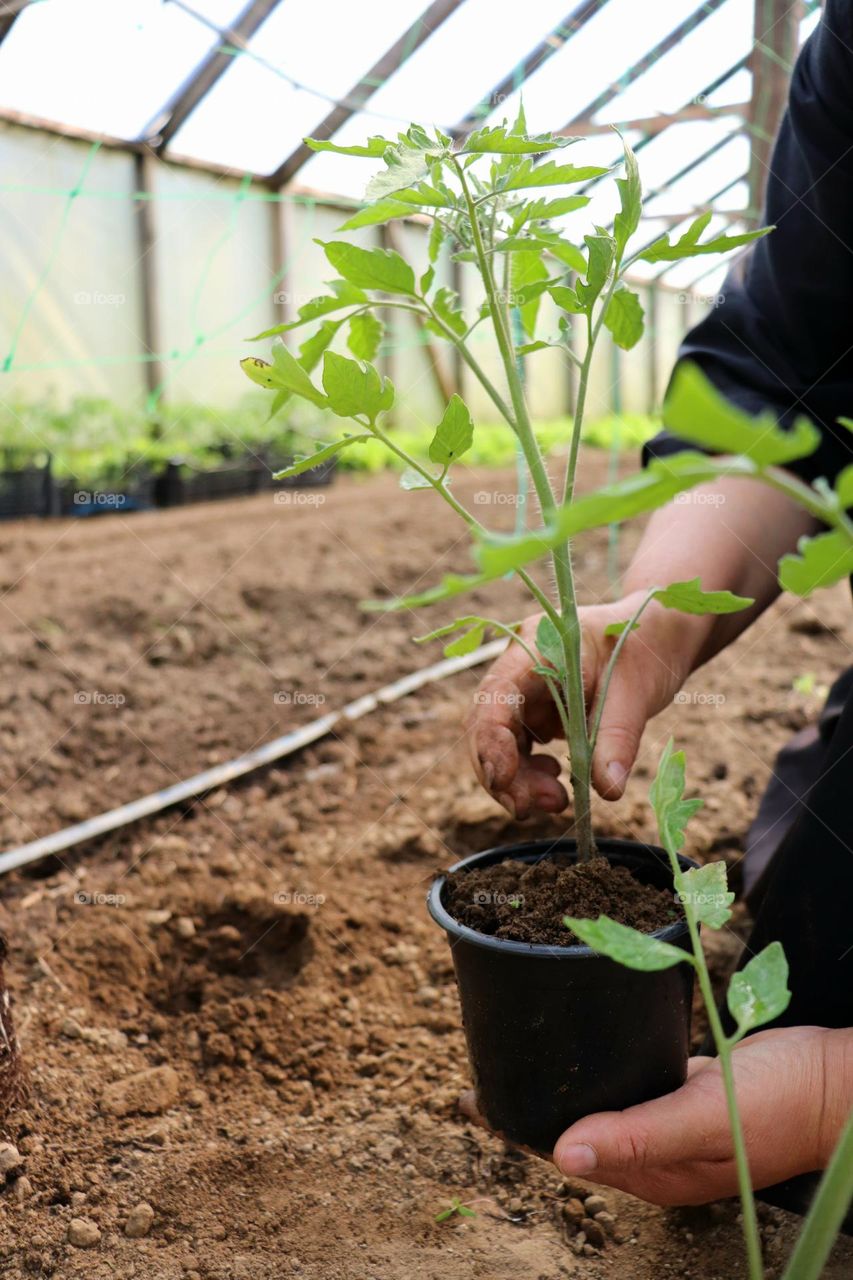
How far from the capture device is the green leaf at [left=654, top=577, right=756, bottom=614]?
950 mm

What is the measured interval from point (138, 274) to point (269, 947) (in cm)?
717

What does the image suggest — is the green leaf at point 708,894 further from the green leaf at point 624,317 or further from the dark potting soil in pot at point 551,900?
the green leaf at point 624,317

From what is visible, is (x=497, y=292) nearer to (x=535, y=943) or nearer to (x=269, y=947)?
(x=535, y=943)

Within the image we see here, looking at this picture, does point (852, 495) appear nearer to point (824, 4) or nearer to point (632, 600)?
point (632, 600)

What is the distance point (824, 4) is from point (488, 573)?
1404 millimetres

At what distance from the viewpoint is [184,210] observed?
26.1 feet

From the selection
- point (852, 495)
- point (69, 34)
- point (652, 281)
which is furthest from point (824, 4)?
point (652, 281)

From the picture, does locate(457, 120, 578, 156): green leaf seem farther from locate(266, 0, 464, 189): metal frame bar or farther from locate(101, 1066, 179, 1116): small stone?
locate(266, 0, 464, 189): metal frame bar

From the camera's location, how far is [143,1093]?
4.39 ft

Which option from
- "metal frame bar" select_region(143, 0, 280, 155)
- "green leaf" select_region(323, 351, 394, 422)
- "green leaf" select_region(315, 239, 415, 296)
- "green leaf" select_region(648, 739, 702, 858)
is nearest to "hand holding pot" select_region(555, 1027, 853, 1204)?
"green leaf" select_region(648, 739, 702, 858)

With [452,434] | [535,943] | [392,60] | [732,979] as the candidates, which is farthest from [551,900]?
[392,60]

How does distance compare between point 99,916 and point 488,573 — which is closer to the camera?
point 488,573

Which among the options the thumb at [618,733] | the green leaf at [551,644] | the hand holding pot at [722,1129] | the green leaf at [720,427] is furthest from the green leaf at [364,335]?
the hand holding pot at [722,1129]

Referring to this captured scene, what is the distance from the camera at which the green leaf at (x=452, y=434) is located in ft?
3.13
